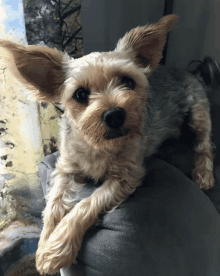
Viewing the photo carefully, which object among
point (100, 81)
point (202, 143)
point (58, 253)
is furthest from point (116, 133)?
point (202, 143)

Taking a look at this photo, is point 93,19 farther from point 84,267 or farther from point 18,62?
point 84,267

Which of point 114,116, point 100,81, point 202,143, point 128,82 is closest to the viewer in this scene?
point 114,116

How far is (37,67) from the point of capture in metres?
1.21

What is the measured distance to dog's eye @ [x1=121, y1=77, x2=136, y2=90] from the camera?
48.9 inches

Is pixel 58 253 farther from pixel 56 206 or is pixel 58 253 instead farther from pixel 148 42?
pixel 148 42

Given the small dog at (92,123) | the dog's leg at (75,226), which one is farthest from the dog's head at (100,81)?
the dog's leg at (75,226)

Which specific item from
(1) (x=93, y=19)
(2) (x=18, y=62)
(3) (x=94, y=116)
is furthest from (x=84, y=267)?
(1) (x=93, y=19)

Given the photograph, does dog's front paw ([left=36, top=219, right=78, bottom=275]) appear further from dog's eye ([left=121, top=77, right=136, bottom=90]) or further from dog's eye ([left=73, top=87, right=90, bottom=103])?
dog's eye ([left=121, top=77, right=136, bottom=90])

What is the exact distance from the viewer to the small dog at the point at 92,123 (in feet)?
3.48

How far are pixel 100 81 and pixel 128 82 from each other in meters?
0.18

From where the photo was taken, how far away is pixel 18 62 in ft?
3.74

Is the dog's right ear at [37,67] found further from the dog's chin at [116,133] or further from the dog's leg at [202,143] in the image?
the dog's leg at [202,143]

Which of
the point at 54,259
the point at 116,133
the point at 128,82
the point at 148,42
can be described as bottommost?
the point at 54,259

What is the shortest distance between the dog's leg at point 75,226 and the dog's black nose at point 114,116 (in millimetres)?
400
